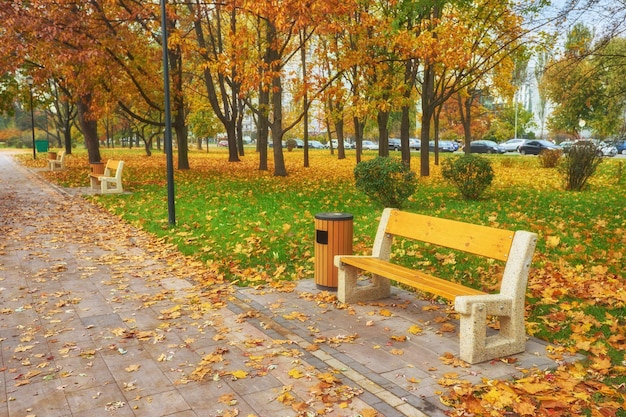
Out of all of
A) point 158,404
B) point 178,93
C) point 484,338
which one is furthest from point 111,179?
point 484,338

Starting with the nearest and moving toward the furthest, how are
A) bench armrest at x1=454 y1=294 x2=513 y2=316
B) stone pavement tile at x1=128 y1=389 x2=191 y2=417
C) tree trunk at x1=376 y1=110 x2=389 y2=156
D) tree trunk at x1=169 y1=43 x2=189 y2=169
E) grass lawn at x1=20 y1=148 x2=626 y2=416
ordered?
stone pavement tile at x1=128 y1=389 x2=191 y2=417
bench armrest at x1=454 y1=294 x2=513 y2=316
grass lawn at x1=20 y1=148 x2=626 y2=416
tree trunk at x1=169 y1=43 x2=189 y2=169
tree trunk at x1=376 y1=110 x2=389 y2=156

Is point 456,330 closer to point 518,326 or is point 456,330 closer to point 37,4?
point 518,326

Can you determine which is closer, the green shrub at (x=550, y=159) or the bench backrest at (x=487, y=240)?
the bench backrest at (x=487, y=240)

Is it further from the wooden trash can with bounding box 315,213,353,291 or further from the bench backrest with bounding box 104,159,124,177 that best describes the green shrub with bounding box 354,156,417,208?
the bench backrest with bounding box 104,159,124,177

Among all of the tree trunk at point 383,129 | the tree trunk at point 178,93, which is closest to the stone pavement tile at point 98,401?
the tree trunk at point 178,93

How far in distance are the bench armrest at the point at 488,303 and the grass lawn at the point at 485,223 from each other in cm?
60

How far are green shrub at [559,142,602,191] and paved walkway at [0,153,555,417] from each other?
36.7 feet

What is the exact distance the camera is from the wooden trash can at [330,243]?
6.14m

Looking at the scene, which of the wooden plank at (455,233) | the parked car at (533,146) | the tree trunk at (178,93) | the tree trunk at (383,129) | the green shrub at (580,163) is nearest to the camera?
the wooden plank at (455,233)

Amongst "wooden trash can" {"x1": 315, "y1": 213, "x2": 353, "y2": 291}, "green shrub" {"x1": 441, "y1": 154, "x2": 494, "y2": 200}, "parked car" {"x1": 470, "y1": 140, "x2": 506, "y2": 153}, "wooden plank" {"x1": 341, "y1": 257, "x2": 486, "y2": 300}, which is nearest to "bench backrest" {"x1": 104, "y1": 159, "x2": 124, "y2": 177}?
"green shrub" {"x1": 441, "y1": 154, "x2": 494, "y2": 200}

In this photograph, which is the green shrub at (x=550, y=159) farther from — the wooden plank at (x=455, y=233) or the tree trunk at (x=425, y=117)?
the wooden plank at (x=455, y=233)

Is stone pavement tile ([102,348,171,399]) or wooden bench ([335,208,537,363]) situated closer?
stone pavement tile ([102,348,171,399])

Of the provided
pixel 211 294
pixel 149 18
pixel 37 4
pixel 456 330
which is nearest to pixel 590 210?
pixel 456 330

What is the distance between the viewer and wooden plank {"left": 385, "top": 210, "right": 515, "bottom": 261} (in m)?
4.52
